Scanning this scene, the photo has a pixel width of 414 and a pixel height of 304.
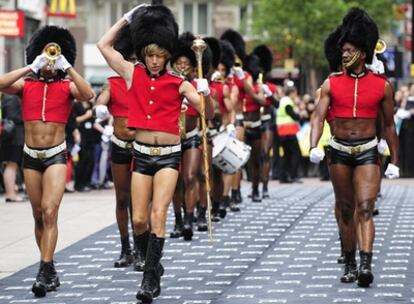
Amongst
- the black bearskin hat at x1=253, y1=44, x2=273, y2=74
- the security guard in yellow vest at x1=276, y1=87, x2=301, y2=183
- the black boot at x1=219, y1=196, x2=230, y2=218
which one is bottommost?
the security guard in yellow vest at x1=276, y1=87, x2=301, y2=183

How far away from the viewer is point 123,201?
510 inches

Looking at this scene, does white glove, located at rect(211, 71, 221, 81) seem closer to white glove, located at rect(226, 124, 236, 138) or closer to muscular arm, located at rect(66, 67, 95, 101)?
white glove, located at rect(226, 124, 236, 138)

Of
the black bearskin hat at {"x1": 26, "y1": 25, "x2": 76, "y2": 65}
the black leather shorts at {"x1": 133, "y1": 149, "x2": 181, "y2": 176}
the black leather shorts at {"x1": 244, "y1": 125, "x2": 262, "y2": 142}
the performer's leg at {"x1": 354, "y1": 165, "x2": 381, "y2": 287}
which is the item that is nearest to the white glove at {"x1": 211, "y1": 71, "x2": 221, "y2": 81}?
the black leather shorts at {"x1": 244, "y1": 125, "x2": 262, "y2": 142}

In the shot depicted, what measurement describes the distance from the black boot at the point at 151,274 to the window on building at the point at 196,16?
157 feet

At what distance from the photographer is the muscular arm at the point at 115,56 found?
1117 cm

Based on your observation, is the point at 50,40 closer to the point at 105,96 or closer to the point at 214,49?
the point at 105,96

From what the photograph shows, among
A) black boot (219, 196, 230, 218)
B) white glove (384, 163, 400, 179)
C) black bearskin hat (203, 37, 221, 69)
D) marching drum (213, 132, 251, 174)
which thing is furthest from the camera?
black boot (219, 196, 230, 218)

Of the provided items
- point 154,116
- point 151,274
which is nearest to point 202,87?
point 154,116

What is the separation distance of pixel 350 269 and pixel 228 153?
5636 mm

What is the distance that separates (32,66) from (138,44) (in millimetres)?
882

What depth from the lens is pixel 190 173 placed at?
1560 centimetres

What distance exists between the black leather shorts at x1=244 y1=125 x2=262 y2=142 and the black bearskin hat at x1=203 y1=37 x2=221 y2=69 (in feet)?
8.17

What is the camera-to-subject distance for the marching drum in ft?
56.8

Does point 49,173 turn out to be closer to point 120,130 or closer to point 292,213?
point 120,130
